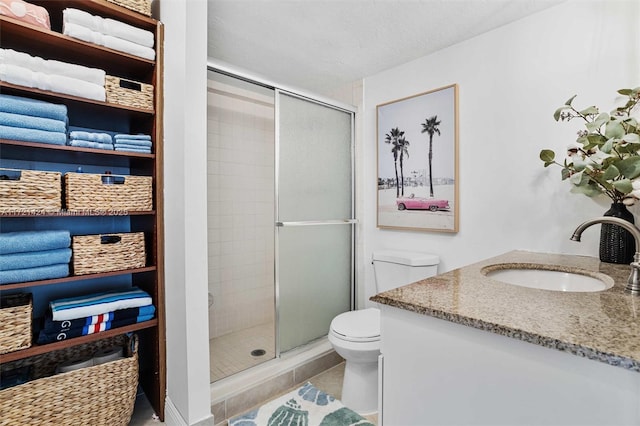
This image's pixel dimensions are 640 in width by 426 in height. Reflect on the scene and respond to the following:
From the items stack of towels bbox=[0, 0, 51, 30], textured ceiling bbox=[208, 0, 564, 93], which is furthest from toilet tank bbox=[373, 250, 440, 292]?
stack of towels bbox=[0, 0, 51, 30]

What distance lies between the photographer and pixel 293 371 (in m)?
2.02

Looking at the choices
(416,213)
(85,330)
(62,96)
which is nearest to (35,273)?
(85,330)

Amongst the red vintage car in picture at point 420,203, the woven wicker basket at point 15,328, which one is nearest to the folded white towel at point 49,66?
the woven wicker basket at point 15,328

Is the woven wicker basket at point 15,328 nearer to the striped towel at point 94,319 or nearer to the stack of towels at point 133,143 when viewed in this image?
the striped towel at point 94,319

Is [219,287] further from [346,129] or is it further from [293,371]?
[346,129]

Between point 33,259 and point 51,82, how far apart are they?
0.75 metres

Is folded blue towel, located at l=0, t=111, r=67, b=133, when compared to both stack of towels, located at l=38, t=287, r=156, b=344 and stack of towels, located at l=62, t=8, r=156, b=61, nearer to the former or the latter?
stack of towels, located at l=62, t=8, r=156, b=61

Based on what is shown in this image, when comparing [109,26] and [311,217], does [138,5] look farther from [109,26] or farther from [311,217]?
[311,217]

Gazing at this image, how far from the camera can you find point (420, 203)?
2232mm

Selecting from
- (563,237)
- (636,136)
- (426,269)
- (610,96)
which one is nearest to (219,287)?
(426,269)

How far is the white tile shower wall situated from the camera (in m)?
2.46

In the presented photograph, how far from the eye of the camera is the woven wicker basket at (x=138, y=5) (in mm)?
1488

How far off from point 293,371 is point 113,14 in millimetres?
2183

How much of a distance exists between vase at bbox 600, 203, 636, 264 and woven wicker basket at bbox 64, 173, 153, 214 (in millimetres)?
2129
